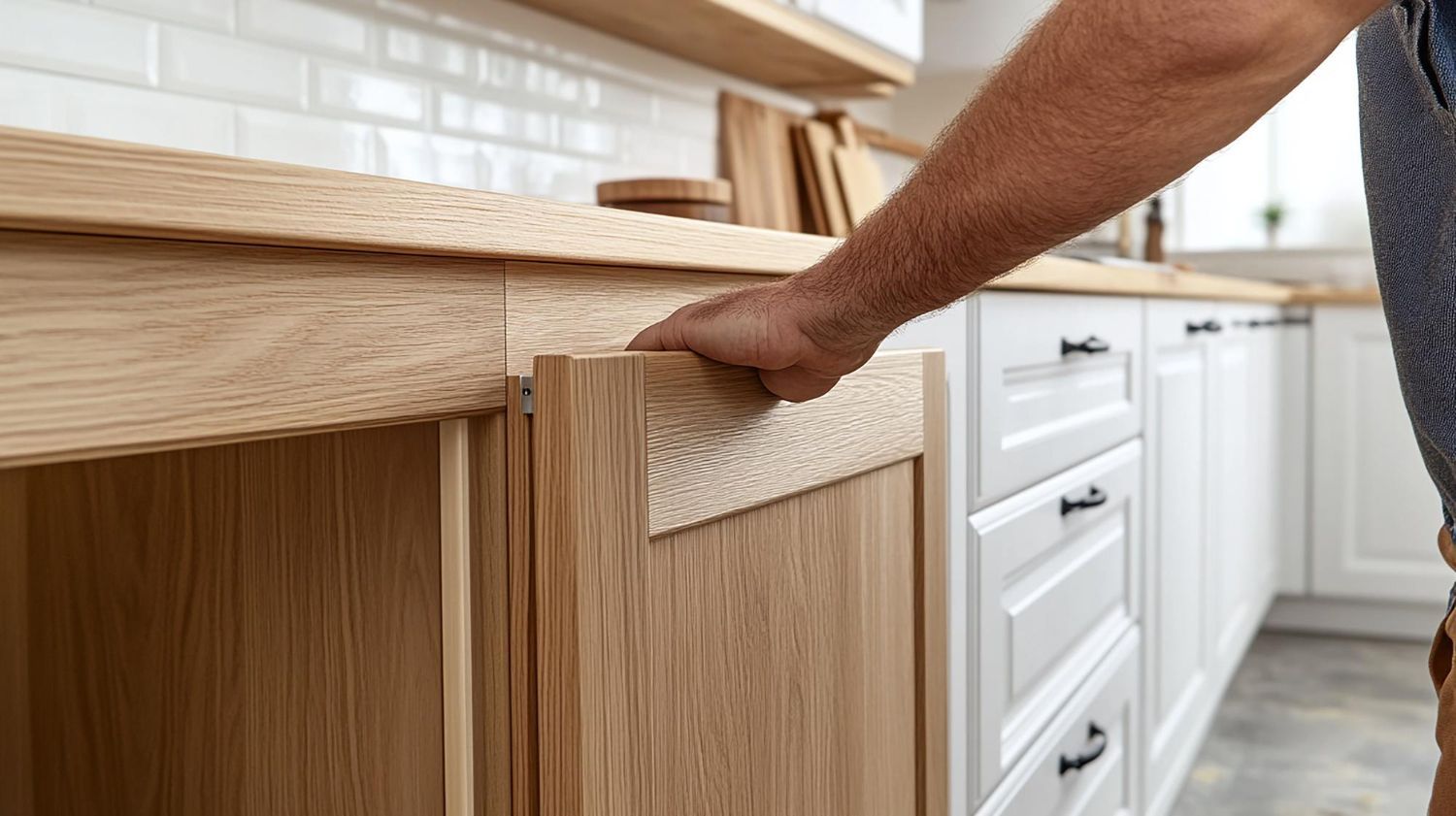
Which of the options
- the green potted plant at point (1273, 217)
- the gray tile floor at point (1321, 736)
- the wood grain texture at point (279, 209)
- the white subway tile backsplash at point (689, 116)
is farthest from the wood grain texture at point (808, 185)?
the green potted plant at point (1273, 217)

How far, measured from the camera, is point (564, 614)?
56cm

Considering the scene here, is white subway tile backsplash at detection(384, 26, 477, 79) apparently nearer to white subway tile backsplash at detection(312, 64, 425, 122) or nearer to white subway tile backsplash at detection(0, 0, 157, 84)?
white subway tile backsplash at detection(312, 64, 425, 122)

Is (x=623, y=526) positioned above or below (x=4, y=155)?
below

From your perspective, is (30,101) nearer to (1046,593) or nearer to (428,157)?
(428,157)

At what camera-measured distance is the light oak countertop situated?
0.41 m

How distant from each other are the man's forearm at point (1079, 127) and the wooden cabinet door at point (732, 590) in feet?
0.40

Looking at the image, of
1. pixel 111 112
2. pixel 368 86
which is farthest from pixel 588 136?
pixel 111 112

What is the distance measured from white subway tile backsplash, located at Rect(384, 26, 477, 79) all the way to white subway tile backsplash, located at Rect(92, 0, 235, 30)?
0.19 metres

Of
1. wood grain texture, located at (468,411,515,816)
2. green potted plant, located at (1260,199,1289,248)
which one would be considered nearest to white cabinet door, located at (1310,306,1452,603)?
green potted plant, located at (1260,199,1289,248)

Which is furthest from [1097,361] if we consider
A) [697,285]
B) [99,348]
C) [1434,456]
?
[99,348]

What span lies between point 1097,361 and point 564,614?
115cm

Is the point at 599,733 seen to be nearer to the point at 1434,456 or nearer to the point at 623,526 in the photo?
the point at 623,526

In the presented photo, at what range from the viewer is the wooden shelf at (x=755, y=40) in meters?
1.50

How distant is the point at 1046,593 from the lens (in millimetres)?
1355
